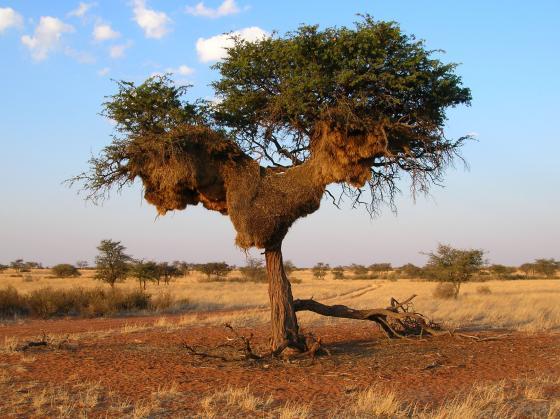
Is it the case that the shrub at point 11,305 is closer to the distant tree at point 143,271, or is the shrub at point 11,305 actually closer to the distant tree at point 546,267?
the distant tree at point 143,271

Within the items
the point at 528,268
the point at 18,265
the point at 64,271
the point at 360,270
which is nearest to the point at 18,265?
the point at 18,265

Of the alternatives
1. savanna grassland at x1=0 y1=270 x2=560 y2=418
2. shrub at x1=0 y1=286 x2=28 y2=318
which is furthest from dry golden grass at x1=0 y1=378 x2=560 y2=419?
shrub at x1=0 y1=286 x2=28 y2=318

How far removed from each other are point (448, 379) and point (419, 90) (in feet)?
20.4

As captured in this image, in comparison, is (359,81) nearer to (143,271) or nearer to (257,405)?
(257,405)

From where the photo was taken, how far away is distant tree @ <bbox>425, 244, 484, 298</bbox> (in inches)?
1462

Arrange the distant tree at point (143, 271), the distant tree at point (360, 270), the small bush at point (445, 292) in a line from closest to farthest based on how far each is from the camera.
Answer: the small bush at point (445, 292)
the distant tree at point (143, 271)
the distant tree at point (360, 270)

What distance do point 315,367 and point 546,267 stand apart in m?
82.1

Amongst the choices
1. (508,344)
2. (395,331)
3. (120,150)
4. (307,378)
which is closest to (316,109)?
(120,150)

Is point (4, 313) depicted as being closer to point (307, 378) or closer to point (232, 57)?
point (232, 57)

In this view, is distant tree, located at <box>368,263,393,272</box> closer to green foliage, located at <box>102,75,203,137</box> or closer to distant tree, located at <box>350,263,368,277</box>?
distant tree, located at <box>350,263,368,277</box>

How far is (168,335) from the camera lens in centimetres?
1747

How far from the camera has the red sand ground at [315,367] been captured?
9.67m

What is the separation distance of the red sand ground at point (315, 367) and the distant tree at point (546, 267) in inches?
2889

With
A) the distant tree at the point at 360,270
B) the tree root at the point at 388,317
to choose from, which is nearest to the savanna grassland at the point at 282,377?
the tree root at the point at 388,317
